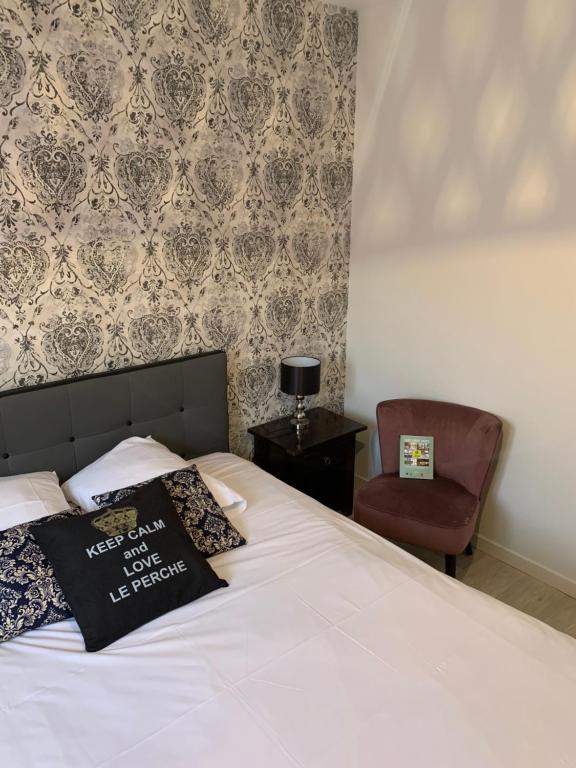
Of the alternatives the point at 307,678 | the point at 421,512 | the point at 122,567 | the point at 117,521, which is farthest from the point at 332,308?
the point at 307,678

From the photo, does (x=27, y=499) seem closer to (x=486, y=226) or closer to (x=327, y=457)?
(x=327, y=457)

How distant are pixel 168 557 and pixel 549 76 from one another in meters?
2.35

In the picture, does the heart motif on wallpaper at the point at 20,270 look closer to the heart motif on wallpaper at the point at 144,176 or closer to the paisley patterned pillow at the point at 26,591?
the heart motif on wallpaper at the point at 144,176

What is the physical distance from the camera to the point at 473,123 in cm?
256

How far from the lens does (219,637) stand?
163 centimetres

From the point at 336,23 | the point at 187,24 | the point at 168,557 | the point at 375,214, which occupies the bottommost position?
the point at 168,557

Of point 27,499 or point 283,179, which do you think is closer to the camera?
point 27,499

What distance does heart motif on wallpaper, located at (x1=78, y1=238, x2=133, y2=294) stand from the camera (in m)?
2.34

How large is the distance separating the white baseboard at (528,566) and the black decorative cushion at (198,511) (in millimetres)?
1520

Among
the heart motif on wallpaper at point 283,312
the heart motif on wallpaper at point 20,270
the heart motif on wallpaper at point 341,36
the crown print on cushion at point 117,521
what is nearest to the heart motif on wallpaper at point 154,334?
the heart motif on wallpaper at point 20,270

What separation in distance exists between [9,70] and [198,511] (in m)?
→ 1.71

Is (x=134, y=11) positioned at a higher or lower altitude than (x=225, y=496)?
higher

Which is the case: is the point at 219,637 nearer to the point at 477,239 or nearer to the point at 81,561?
the point at 81,561

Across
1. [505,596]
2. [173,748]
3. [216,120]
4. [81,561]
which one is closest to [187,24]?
[216,120]
